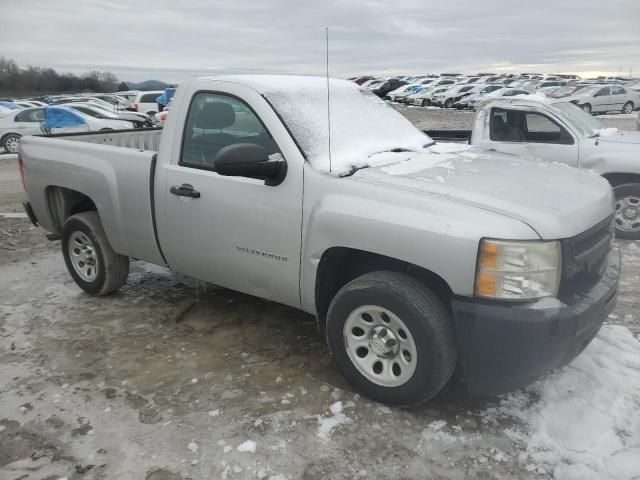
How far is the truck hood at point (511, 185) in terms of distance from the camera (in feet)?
9.09

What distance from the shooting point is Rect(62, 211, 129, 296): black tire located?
4.70m

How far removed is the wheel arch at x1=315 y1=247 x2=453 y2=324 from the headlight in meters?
0.29

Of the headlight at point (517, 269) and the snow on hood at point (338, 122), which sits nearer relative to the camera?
the headlight at point (517, 269)

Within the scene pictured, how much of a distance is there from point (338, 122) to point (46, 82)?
7969 cm

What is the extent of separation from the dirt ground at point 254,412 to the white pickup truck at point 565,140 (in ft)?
8.48

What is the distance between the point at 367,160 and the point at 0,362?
2.84 meters

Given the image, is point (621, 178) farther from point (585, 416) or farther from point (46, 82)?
point (46, 82)

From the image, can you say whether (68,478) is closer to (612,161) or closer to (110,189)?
(110,189)

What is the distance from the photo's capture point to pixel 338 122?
3760 mm

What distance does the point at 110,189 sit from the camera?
4.32 meters

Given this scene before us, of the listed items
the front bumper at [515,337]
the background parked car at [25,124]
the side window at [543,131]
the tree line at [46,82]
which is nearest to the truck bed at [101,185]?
the front bumper at [515,337]

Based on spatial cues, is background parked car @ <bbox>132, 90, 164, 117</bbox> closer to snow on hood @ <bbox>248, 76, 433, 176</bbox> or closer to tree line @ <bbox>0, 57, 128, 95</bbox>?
snow on hood @ <bbox>248, 76, 433, 176</bbox>

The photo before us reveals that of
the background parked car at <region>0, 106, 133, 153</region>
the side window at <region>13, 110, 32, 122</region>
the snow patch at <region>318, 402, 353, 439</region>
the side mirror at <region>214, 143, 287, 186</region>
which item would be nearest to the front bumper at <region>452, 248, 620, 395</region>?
the snow patch at <region>318, 402, 353, 439</region>

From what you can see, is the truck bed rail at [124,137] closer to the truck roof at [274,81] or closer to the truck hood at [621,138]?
the truck roof at [274,81]
